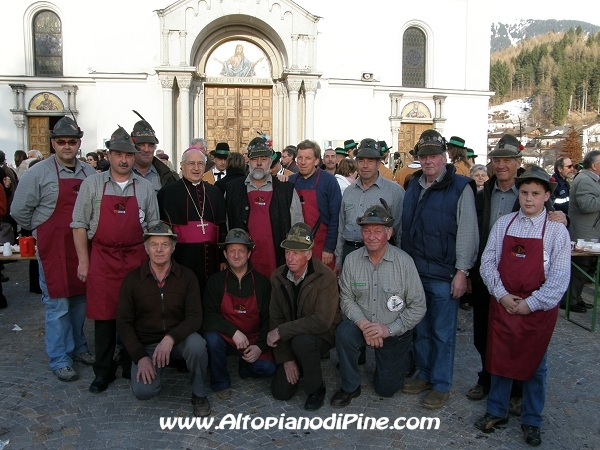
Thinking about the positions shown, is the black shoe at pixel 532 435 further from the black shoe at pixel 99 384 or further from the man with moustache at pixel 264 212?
the black shoe at pixel 99 384

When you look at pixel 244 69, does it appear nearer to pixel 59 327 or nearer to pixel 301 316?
pixel 59 327

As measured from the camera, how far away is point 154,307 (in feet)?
15.1

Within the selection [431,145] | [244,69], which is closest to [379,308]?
[431,145]

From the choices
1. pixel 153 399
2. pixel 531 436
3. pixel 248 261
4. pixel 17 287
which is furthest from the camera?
pixel 17 287

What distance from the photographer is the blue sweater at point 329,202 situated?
563cm

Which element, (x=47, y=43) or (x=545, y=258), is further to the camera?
(x=47, y=43)

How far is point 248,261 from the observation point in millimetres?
4965

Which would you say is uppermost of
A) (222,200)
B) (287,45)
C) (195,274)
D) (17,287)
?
(287,45)

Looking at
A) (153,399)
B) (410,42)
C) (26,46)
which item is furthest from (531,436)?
(26,46)

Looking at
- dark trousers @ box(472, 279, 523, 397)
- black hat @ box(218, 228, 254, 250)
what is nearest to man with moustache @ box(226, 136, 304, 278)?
black hat @ box(218, 228, 254, 250)

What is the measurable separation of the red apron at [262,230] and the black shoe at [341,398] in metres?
1.43

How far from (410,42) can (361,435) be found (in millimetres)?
20090

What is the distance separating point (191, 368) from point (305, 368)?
99 centimetres

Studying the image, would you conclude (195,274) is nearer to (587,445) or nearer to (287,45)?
(587,445)
